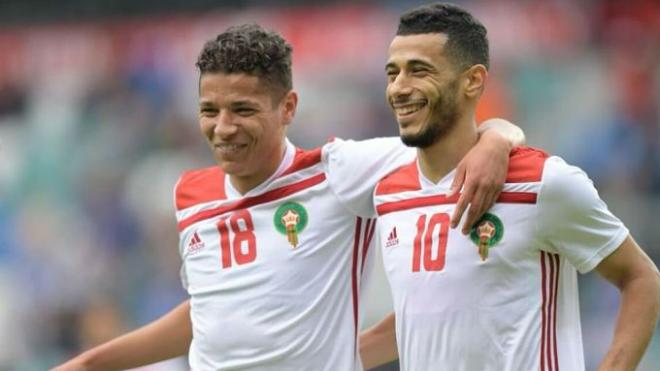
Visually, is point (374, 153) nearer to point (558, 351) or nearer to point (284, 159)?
point (284, 159)

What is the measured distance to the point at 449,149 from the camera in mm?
4387

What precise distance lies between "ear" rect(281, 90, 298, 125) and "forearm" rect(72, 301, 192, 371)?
780 millimetres

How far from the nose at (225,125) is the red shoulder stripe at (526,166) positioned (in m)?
0.92

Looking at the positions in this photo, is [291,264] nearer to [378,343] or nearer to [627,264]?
[378,343]

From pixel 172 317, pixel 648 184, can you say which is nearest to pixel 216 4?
pixel 648 184

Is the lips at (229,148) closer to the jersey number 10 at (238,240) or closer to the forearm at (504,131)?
the jersey number 10 at (238,240)

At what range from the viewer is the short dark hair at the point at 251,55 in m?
4.70

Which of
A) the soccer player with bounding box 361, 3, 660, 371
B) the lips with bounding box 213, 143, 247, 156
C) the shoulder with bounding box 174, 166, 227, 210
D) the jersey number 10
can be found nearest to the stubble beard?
the soccer player with bounding box 361, 3, 660, 371

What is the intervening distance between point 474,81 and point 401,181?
15.6 inches

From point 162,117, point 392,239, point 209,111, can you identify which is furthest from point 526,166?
point 162,117

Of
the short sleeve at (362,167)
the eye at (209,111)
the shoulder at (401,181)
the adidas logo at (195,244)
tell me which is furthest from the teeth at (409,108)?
the adidas logo at (195,244)

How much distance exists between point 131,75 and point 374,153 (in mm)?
7562

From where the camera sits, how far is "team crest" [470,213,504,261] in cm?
421

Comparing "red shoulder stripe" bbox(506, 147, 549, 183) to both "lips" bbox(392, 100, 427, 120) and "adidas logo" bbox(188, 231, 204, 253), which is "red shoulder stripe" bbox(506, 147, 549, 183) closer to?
"lips" bbox(392, 100, 427, 120)
